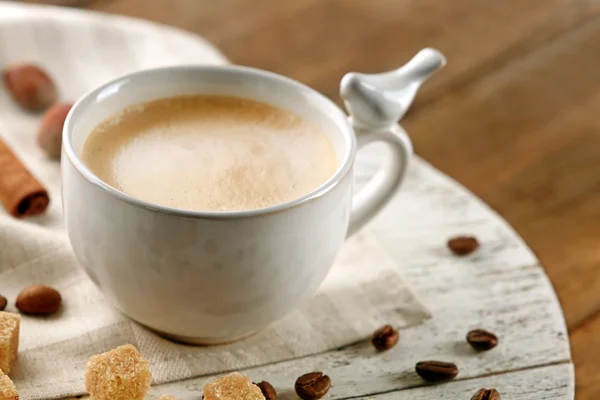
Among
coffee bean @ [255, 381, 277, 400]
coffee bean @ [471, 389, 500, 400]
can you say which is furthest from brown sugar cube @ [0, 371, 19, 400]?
coffee bean @ [471, 389, 500, 400]

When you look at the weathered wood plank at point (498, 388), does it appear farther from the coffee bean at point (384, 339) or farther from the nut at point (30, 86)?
the nut at point (30, 86)

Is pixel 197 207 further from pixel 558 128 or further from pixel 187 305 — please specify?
pixel 558 128

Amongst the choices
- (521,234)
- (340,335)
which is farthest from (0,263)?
(521,234)

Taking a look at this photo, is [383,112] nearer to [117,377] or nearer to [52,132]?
[117,377]

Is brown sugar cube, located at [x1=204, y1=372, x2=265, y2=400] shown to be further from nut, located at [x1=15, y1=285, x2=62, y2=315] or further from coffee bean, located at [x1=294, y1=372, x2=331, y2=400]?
nut, located at [x1=15, y1=285, x2=62, y2=315]

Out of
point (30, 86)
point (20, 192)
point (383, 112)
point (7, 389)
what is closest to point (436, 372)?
point (383, 112)

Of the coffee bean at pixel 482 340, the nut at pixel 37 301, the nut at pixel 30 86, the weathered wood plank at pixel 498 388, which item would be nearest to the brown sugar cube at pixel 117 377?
A: the weathered wood plank at pixel 498 388

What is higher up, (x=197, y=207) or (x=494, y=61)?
(x=494, y=61)
